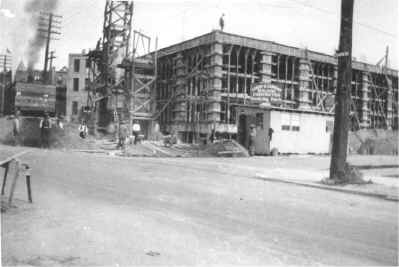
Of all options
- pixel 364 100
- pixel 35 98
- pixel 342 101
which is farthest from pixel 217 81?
pixel 342 101

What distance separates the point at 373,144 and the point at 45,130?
2327 centimetres

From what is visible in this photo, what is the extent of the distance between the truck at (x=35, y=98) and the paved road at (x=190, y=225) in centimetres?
1034

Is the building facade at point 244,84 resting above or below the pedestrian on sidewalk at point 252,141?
above

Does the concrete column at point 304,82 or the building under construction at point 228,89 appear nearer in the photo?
the building under construction at point 228,89

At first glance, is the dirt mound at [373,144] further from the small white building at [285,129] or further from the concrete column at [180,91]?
the concrete column at [180,91]

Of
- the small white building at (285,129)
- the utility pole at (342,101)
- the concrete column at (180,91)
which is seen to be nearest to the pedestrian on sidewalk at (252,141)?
the small white building at (285,129)

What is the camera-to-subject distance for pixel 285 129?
1080 inches

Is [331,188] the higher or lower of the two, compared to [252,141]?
lower

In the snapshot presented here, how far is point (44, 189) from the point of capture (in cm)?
945

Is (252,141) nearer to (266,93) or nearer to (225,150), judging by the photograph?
(225,150)

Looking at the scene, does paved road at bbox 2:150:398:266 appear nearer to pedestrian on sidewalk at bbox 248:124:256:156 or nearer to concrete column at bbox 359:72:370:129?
pedestrian on sidewalk at bbox 248:124:256:156

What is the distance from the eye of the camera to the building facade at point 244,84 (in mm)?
30000

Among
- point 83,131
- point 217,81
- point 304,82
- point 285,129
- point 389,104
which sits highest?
point 304,82

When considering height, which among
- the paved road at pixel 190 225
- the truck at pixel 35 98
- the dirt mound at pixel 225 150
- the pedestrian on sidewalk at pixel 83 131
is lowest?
the paved road at pixel 190 225
